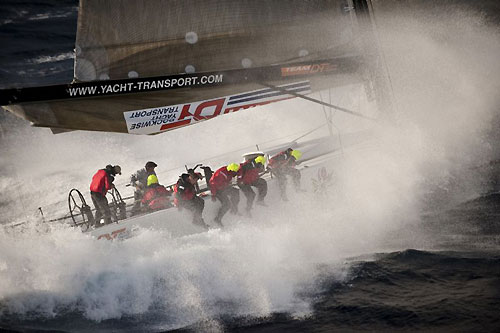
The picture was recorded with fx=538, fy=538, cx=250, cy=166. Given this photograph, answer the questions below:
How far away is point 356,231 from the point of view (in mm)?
8539

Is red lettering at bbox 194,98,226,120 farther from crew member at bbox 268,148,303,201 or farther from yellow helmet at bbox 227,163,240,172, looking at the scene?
crew member at bbox 268,148,303,201

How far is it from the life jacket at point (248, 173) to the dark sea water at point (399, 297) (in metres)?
2.63

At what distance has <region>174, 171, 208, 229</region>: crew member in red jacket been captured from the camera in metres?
8.85

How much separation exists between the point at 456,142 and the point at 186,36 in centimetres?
618

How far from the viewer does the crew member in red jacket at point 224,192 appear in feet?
30.2

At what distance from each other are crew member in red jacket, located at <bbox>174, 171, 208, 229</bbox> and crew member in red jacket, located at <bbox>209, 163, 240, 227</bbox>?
0.28m

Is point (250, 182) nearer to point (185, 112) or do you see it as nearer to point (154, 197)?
point (154, 197)

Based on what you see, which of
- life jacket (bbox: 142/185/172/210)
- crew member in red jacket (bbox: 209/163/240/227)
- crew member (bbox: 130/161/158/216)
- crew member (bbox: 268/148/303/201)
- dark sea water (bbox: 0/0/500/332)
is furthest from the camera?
crew member (bbox: 130/161/158/216)

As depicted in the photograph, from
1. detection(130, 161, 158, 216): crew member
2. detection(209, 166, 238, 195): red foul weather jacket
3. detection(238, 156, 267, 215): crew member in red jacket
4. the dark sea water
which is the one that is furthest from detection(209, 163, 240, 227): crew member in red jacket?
the dark sea water

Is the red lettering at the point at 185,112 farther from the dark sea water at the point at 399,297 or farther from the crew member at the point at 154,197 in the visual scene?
the dark sea water at the point at 399,297

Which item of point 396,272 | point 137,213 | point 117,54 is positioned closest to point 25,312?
point 137,213

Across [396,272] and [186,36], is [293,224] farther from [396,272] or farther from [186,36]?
[186,36]

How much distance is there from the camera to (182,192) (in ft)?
29.0

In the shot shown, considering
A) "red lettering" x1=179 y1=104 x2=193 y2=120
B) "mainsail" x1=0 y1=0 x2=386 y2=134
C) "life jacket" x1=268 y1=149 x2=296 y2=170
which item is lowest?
"life jacket" x1=268 y1=149 x2=296 y2=170
